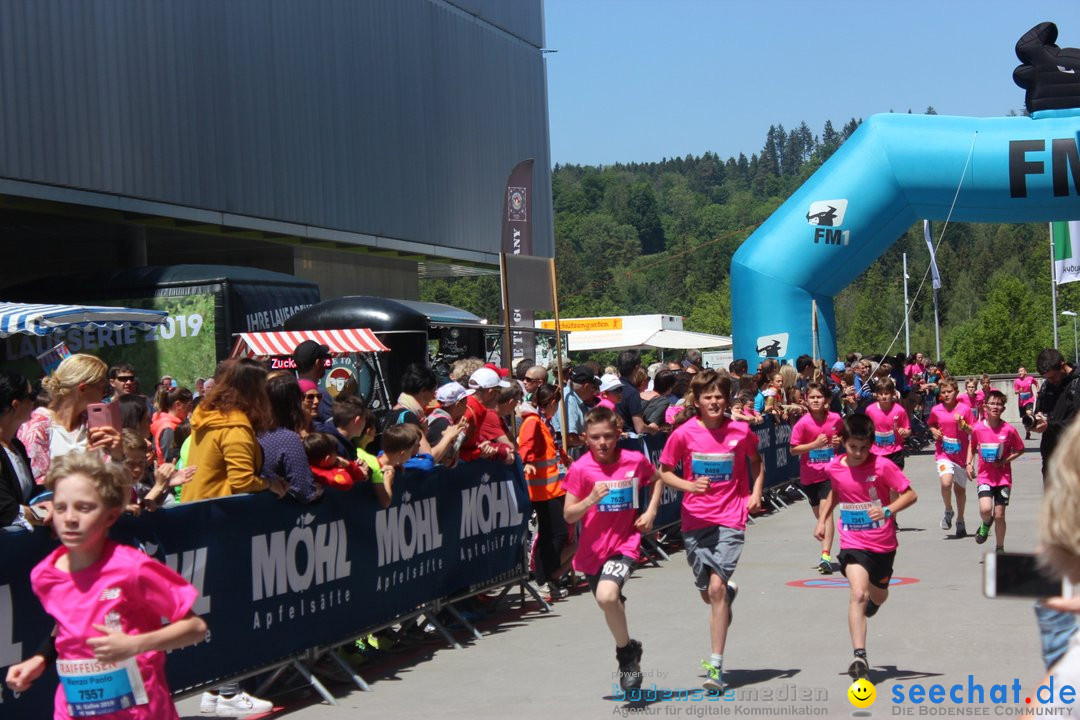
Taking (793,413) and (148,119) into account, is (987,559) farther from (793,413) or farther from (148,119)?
(148,119)

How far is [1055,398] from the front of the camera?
11703mm

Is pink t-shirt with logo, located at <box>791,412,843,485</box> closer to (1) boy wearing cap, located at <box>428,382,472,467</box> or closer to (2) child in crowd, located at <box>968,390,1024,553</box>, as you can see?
(2) child in crowd, located at <box>968,390,1024,553</box>

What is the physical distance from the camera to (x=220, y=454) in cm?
686

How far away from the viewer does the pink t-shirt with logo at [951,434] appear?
13250mm

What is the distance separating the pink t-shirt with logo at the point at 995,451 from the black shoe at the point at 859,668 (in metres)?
5.64

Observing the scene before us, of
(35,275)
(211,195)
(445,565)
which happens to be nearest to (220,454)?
(445,565)

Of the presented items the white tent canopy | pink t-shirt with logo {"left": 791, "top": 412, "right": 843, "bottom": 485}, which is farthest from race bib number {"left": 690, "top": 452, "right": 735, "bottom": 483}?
the white tent canopy

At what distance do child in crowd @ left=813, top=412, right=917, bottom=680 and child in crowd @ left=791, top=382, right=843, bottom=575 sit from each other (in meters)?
2.54

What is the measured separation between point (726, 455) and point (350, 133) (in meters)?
21.1

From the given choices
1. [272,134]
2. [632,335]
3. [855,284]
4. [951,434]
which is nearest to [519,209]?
[272,134]

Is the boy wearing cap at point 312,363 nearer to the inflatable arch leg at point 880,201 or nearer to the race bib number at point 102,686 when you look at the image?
the race bib number at point 102,686

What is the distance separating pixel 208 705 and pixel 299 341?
10.2 m

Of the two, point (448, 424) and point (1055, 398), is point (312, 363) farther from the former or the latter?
point (1055, 398)

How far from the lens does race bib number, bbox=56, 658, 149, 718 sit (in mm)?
3945
